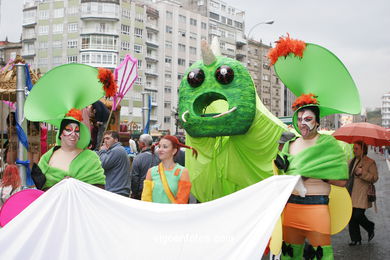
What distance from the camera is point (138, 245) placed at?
3537mm

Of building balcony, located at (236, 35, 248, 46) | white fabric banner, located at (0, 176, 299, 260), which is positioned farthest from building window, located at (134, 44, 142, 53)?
white fabric banner, located at (0, 176, 299, 260)

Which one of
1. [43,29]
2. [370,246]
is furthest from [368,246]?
[43,29]

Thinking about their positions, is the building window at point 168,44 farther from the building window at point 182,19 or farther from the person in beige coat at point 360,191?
the person in beige coat at point 360,191

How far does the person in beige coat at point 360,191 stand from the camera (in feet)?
22.6

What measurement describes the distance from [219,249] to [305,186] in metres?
1.34

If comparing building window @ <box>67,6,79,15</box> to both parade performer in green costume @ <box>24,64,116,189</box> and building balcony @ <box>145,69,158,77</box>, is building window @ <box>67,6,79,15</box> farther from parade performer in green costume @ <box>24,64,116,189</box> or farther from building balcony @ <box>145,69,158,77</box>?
parade performer in green costume @ <box>24,64,116,189</box>

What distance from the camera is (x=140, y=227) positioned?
3674 millimetres

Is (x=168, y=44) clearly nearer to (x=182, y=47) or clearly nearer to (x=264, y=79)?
(x=182, y=47)

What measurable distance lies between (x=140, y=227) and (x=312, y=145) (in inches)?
73.6

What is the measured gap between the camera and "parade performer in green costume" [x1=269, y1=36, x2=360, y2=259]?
420 centimetres

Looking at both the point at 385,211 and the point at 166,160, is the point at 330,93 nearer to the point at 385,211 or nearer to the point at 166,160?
the point at 166,160

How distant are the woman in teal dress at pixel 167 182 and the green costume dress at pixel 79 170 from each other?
1.95 feet

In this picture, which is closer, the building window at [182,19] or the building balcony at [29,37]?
the building balcony at [29,37]

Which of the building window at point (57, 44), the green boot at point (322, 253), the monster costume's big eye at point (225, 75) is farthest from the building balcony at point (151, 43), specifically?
the green boot at point (322, 253)
